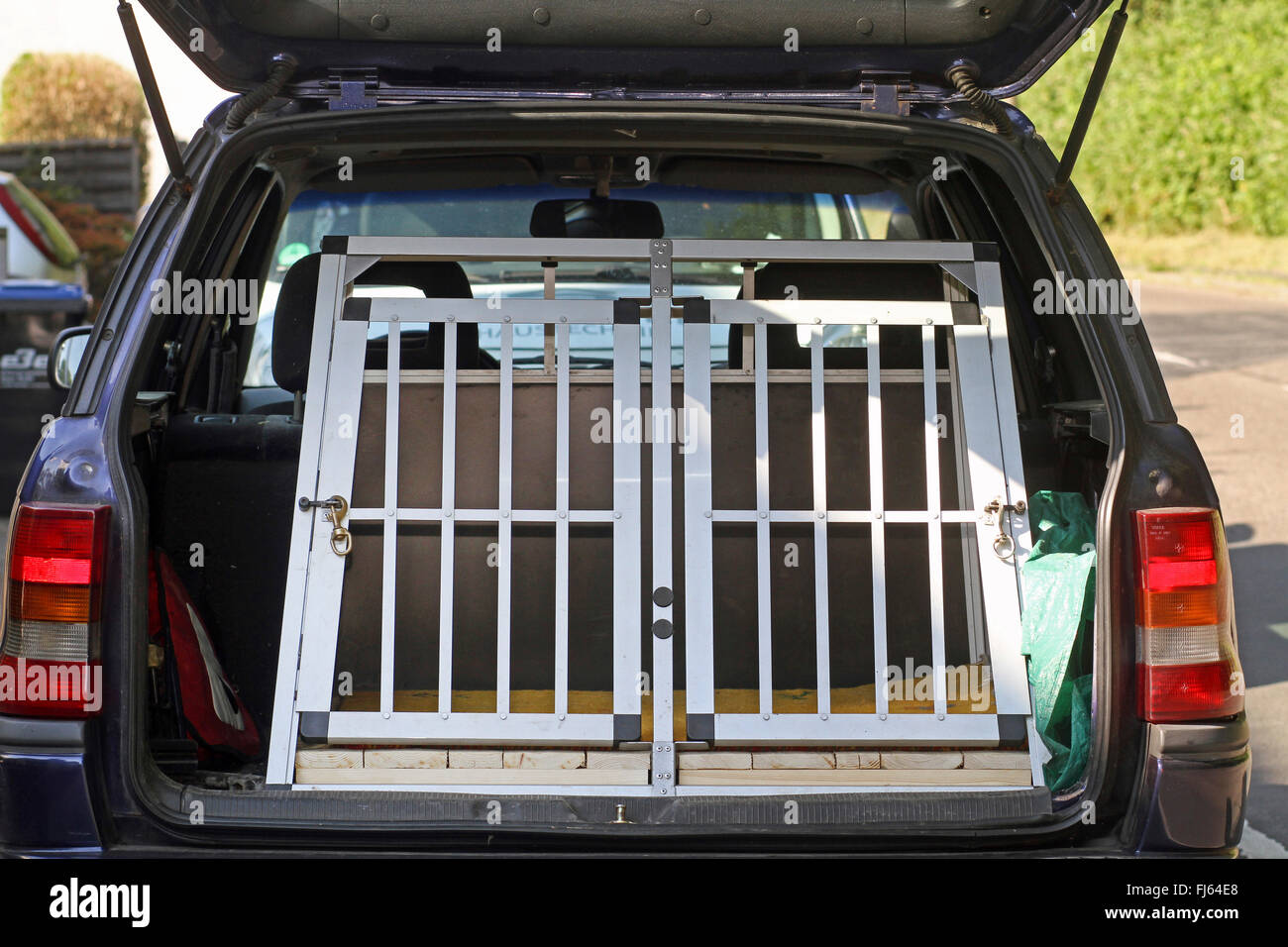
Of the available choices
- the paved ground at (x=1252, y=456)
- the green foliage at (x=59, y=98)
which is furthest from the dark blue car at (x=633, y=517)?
the green foliage at (x=59, y=98)

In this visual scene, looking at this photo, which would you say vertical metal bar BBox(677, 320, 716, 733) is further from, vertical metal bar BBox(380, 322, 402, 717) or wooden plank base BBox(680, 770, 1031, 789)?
vertical metal bar BBox(380, 322, 402, 717)

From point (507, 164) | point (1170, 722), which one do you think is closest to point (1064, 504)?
point (1170, 722)

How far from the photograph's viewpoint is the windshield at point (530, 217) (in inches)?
178

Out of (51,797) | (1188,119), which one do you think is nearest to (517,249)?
(51,797)

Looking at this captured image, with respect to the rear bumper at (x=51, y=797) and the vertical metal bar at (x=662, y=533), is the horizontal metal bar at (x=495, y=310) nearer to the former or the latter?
the vertical metal bar at (x=662, y=533)

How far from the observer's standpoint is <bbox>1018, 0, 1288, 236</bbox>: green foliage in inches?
915

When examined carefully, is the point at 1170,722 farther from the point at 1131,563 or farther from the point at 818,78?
the point at 818,78

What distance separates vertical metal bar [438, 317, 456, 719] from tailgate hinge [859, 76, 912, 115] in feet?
3.38

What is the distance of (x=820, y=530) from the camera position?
2.85m

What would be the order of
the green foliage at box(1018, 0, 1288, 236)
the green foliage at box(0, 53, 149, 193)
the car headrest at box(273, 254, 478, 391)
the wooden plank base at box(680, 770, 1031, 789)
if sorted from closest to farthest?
the wooden plank base at box(680, 770, 1031, 789)
the car headrest at box(273, 254, 478, 391)
the green foliage at box(0, 53, 149, 193)
the green foliage at box(1018, 0, 1288, 236)

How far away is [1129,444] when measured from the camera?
246cm

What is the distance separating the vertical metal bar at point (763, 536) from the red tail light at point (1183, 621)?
0.74 metres

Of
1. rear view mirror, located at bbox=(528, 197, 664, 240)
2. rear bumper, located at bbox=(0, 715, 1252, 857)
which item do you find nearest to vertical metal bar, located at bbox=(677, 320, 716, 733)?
rear bumper, located at bbox=(0, 715, 1252, 857)

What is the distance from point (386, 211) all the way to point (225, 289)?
1352 mm
